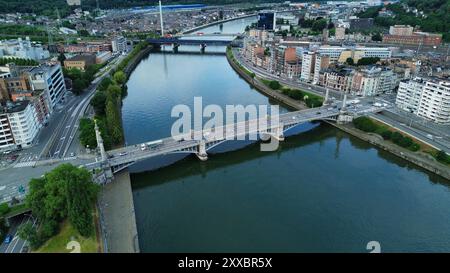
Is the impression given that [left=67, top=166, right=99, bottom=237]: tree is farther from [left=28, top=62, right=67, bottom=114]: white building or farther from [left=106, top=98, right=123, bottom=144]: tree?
[left=28, top=62, right=67, bottom=114]: white building

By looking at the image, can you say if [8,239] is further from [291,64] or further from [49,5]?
[49,5]

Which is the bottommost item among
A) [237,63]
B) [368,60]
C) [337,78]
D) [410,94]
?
[237,63]

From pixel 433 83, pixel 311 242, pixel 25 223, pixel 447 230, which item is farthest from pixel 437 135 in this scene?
pixel 25 223

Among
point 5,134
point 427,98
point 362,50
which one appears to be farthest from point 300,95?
point 5,134

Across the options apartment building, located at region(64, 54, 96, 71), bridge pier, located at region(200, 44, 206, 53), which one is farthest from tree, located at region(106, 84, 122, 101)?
bridge pier, located at region(200, 44, 206, 53)

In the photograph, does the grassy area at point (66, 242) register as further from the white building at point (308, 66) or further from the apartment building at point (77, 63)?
the apartment building at point (77, 63)

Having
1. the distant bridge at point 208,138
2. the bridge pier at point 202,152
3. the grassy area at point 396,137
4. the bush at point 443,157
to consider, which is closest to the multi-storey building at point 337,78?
the distant bridge at point 208,138
